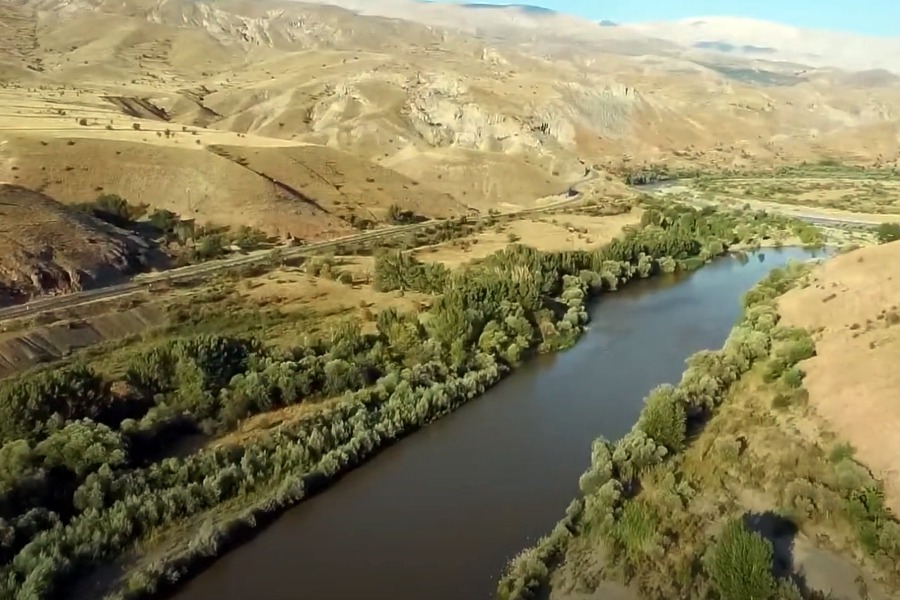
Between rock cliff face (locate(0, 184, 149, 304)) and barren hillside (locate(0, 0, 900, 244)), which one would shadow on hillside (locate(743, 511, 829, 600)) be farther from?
barren hillside (locate(0, 0, 900, 244))

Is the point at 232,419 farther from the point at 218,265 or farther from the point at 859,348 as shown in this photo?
the point at 859,348

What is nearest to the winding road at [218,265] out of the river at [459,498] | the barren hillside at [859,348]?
the river at [459,498]

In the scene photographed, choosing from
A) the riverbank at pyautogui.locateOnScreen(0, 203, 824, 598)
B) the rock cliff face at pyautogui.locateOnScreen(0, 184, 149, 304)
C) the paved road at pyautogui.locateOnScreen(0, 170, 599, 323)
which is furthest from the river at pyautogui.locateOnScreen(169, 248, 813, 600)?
the rock cliff face at pyautogui.locateOnScreen(0, 184, 149, 304)

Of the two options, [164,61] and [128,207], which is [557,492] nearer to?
[128,207]

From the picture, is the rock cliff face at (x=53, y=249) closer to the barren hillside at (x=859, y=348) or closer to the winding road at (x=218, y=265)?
the winding road at (x=218, y=265)

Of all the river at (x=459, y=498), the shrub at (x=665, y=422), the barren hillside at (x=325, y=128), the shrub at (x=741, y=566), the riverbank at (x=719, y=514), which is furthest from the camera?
the barren hillside at (x=325, y=128)

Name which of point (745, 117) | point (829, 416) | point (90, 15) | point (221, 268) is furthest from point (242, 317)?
point (90, 15)

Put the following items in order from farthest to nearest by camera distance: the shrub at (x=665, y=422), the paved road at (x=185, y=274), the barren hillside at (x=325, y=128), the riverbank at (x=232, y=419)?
the barren hillside at (x=325, y=128) < the paved road at (x=185, y=274) < the shrub at (x=665, y=422) < the riverbank at (x=232, y=419)
